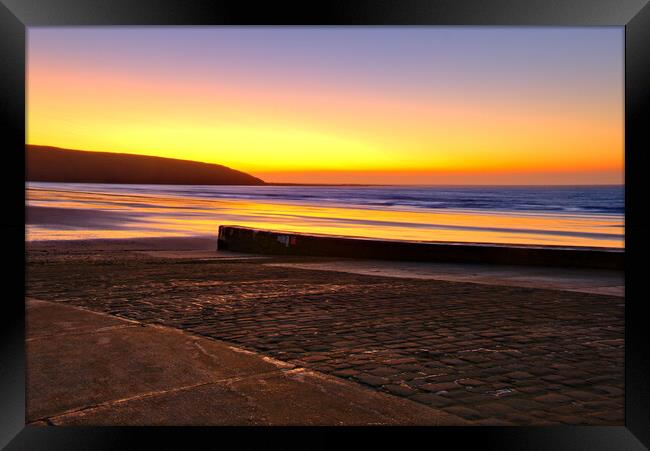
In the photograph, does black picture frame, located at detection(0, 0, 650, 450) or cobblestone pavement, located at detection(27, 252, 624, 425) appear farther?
cobblestone pavement, located at detection(27, 252, 624, 425)

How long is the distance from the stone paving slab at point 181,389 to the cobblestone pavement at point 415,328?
0.99ft

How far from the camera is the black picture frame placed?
11.5 feet

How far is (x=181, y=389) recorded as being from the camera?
431 cm

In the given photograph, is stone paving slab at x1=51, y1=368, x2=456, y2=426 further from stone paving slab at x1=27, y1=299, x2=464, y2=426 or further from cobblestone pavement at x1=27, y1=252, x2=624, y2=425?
cobblestone pavement at x1=27, y1=252, x2=624, y2=425

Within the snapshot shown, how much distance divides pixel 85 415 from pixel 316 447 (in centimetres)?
147

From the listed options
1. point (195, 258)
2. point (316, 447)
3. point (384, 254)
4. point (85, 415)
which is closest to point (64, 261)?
point (195, 258)

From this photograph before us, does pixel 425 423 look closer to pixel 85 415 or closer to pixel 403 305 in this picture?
pixel 85 415

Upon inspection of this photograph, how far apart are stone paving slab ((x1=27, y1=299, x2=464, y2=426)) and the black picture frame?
0.47 feet

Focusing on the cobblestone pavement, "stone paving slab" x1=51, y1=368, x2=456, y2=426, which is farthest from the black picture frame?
the cobblestone pavement

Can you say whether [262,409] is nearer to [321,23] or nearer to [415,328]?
[321,23]

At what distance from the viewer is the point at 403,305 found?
7.67 m

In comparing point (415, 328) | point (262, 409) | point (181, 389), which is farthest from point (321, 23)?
point (415, 328)

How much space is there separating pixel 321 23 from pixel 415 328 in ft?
11.8

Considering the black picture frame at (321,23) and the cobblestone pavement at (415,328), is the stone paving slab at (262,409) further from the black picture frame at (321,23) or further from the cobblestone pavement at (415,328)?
the cobblestone pavement at (415,328)
